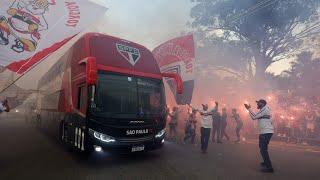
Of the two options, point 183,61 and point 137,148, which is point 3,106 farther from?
point 183,61

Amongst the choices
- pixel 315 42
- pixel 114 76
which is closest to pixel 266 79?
pixel 315 42

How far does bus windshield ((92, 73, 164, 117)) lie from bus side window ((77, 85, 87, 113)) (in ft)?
1.36

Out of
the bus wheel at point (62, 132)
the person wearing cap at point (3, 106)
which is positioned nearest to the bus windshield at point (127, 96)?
the person wearing cap at point (3, 106)

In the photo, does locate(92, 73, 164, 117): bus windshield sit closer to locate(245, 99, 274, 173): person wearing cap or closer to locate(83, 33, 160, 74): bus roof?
locate(83, 33, 160, 74): bus roof

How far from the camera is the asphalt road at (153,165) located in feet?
22.2

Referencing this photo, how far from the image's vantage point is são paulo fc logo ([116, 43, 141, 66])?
27.6 feet

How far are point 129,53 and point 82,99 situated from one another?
185cm

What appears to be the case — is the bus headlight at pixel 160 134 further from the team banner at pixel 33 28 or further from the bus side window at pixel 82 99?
the team banner at pixel 33 28

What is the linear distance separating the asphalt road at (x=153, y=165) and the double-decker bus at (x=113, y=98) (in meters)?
0.53

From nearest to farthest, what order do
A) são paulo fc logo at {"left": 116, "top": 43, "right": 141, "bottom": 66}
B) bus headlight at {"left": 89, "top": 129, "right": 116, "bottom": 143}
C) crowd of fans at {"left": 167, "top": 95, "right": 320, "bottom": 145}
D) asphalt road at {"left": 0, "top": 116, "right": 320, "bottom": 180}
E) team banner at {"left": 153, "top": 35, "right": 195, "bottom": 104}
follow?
asphalt road at {"left": 0, "top": 116, "right": 320, "bottom": 180}, bus headlight at {"left": 89, "top": 129, "right": 116, "bottom": 143}, são paulo fc logo at {"left": 116, "top": 43, "right": 141, "bottom": 66}, team banner at {"left": 153, "top": 35, "right": 195, "bottom": 104}, crowd of fans at {"left": 167, "top": 95, "right": 320, "bottom": 145}

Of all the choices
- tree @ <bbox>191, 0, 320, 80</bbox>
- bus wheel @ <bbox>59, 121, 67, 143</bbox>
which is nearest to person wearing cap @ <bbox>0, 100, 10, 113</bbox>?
bus wheel @ <bbox>59, 121, 67, 143</bbox>

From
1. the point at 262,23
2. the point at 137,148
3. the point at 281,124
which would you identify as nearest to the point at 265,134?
the point at 137,148

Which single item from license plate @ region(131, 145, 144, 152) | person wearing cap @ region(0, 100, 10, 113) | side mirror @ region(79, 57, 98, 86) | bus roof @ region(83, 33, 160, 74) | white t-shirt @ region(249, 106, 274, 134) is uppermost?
bus roof @ region(83, 33, 160, 74)

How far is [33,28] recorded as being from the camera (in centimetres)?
898
